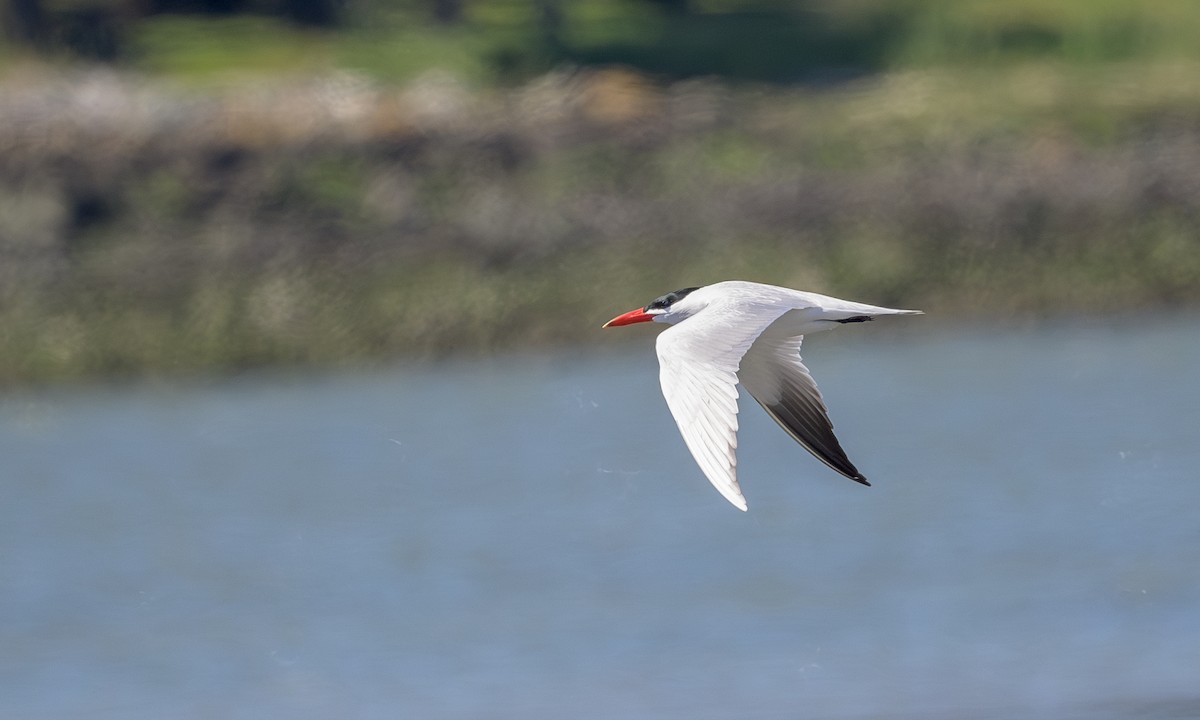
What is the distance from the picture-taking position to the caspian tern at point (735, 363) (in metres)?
6.95

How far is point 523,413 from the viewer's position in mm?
17844

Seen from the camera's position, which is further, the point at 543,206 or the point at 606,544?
the point at 543,206

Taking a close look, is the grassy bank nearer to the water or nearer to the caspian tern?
the water

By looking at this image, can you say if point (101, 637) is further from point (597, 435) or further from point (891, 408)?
point (891, 408)

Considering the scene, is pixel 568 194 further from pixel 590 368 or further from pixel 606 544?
pixel 606 544

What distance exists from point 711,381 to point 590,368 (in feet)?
38.0

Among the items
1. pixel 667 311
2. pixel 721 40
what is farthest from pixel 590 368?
pixel 667 311

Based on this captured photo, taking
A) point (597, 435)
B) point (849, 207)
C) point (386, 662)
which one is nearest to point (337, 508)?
point (597, 435)

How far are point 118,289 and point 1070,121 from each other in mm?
8029

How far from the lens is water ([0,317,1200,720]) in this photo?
10914 millimetres

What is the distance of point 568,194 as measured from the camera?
19.0 meters

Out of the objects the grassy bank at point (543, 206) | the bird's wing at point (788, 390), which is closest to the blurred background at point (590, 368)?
the grassy bank at point (543, 206)

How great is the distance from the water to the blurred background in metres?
0.04

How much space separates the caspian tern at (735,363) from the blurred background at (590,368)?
214cm
